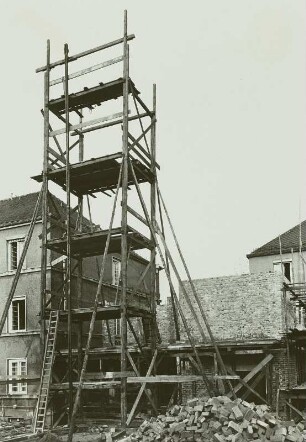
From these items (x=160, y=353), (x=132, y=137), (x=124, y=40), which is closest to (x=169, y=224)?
(x=132, y=137)

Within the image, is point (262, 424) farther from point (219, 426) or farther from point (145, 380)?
point (145, 380)

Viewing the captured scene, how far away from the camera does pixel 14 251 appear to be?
28516 mm

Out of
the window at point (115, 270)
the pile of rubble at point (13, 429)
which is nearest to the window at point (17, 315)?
the pile of rubble at point (13, 429)

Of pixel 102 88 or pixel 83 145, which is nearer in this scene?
pixel 102 88

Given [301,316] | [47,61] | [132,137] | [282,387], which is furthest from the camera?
[301,316]

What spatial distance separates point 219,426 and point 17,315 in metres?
16.4

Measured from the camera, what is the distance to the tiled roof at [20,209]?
28156 mm

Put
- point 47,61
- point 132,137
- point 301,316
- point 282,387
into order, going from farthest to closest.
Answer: point 301,316 < point 282,387 < point 47,61 < point 132,137

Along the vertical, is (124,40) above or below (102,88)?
above

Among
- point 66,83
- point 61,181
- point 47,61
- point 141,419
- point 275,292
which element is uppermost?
point 47,61

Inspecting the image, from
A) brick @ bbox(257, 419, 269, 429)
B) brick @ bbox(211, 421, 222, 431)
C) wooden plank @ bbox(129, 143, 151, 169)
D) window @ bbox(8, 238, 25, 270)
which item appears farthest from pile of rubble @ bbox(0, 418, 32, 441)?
wooden plank @ bbox(129, 143, 151, 169)

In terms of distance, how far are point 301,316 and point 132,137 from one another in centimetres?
1382

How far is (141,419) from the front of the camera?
68.0 feet

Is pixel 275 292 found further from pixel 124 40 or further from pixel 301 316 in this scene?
pixel 124 40
